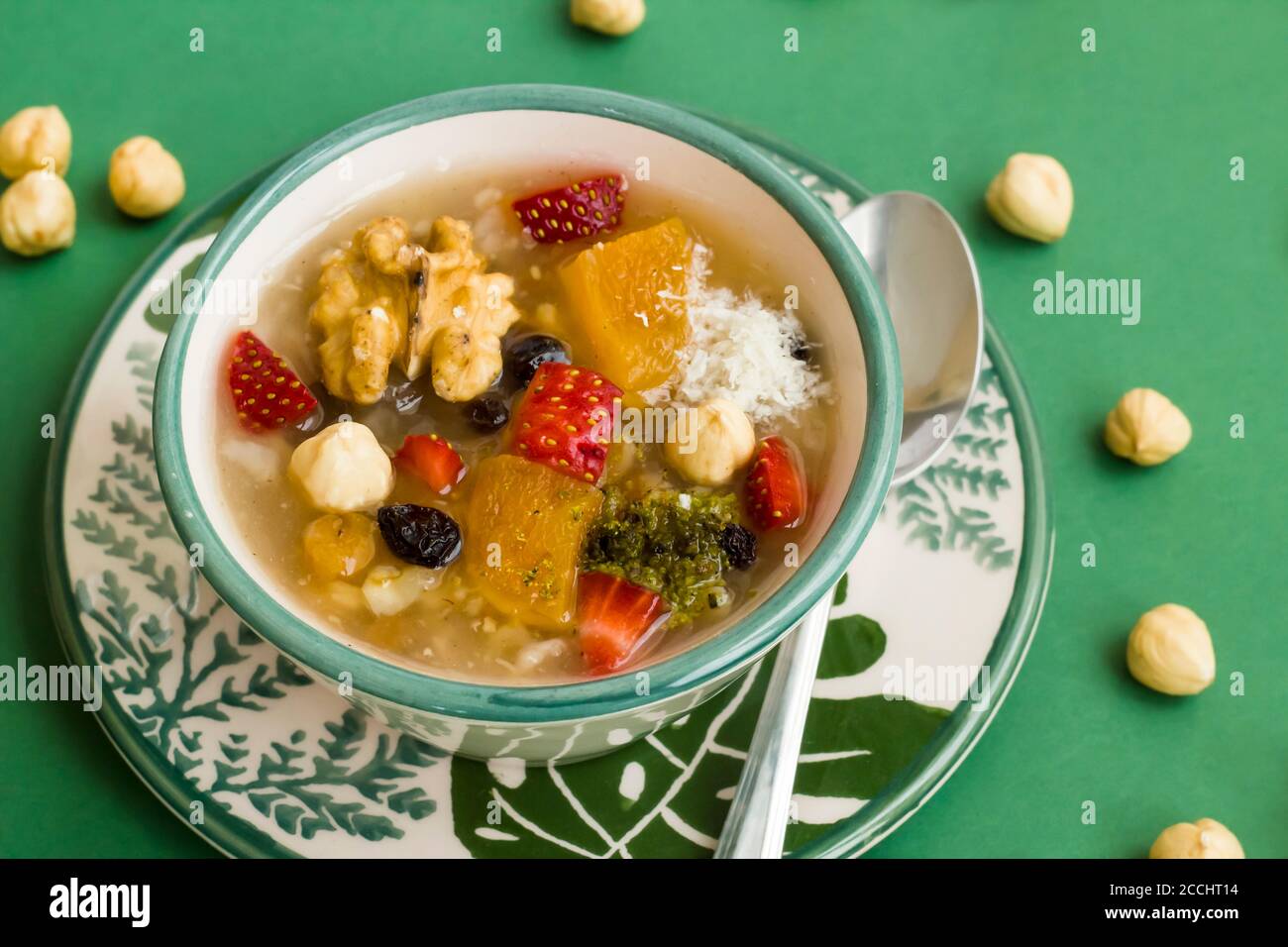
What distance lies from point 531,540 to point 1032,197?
1.46 meters

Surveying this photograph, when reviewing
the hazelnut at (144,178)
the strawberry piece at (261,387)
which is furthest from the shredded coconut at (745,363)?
the hazelnut at (144,178)

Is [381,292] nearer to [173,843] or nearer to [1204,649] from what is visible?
[173,843]

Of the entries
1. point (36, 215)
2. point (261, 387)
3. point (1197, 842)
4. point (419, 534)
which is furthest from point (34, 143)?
point (1197, 842)

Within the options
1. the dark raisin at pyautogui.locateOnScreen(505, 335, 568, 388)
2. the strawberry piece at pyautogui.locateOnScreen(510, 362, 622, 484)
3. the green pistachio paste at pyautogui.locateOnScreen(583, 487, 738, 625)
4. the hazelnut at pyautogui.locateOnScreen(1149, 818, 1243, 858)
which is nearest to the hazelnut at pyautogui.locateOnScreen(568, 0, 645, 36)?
the dark raisin at pyautogui.locateOnScreen(505, 335, 568, 388)

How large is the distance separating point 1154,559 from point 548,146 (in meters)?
1.43

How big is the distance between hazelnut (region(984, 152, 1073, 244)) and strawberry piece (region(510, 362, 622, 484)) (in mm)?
1183

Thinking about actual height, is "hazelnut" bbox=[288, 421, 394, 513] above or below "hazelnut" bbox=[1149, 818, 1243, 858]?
above

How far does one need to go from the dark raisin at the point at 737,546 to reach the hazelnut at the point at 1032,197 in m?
1.22

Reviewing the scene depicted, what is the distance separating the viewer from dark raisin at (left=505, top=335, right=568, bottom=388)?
2.03 m

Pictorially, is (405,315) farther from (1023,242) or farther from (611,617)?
(1023,242)

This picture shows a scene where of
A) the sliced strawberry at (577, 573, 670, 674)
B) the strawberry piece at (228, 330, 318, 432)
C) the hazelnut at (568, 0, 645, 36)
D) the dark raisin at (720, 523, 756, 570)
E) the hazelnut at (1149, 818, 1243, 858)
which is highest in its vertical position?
the hazelnut at (568, 0, 645, 36)

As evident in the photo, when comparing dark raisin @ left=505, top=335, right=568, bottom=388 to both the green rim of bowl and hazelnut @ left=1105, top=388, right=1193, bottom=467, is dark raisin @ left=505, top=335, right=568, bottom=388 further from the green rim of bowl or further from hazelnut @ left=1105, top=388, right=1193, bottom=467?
hazelnut @ left=1105, top=388, right=1193, bottom=467

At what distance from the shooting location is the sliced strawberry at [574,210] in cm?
211

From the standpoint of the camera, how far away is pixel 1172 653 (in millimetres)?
2301
